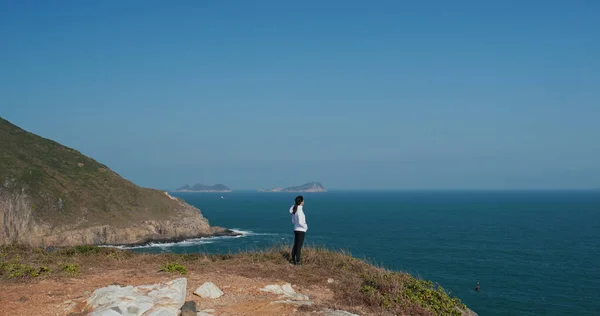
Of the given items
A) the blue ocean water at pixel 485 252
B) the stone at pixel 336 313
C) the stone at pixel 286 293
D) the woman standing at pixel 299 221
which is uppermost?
the woman standing at pixel 299 221

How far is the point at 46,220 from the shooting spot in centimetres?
6084

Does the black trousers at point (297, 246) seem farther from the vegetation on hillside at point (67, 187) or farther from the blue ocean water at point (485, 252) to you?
the vegetation on hillside at point (67, 187)

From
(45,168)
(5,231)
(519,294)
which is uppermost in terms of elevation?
(45,168)

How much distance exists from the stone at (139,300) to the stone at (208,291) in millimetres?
387

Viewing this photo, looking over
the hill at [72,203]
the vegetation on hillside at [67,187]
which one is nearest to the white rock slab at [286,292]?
the hill at [72,203]

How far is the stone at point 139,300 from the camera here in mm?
8711

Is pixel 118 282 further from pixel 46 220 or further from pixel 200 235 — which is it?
pixel 200 235

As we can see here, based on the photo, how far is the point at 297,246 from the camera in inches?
548

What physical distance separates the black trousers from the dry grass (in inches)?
14.6

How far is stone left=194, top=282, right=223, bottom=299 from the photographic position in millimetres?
10375

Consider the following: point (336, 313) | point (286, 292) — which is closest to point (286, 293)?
point (286, 292)

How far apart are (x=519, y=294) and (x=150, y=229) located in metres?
52.2

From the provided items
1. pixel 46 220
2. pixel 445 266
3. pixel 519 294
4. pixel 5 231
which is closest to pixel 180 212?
pixel 46 220

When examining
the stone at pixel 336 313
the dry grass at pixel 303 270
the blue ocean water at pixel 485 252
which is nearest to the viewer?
the stone at pixel 336 313
